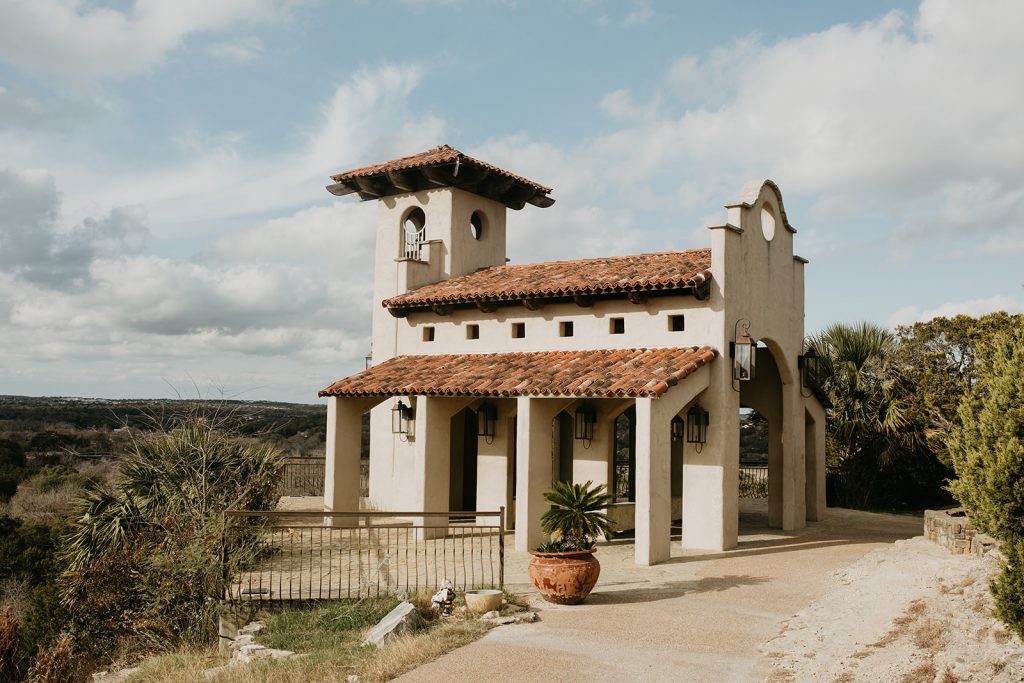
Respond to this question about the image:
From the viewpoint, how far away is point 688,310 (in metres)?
16.9

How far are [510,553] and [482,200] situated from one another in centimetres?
1077

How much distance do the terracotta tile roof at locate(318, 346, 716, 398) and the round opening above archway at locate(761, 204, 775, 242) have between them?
3.88 metres

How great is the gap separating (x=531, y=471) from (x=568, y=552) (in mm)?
4498

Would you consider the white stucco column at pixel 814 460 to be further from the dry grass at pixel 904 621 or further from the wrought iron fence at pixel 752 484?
the dry grass at pixel 904 621

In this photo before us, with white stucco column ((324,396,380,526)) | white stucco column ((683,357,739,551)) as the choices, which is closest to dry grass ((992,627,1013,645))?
white stucco column ((683,357,739,551))

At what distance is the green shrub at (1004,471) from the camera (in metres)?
7.81

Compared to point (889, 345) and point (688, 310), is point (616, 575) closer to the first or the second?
point (688, 310)

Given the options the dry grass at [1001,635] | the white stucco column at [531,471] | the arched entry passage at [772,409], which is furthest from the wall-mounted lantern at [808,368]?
the dry grass at [1001,635]

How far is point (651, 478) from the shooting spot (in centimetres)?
1451

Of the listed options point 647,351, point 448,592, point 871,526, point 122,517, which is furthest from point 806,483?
point 122,517

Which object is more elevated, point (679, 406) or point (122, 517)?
point (679, 406)

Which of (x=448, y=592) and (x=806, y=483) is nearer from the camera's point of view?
(x=448, y=592)

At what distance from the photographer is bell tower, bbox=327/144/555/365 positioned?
21734mm

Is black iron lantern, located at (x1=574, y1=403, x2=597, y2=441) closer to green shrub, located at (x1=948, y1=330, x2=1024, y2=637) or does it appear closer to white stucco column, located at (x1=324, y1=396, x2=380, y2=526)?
white stucco column, located at (x1=324, y1=396, x2=380, y2=526)
